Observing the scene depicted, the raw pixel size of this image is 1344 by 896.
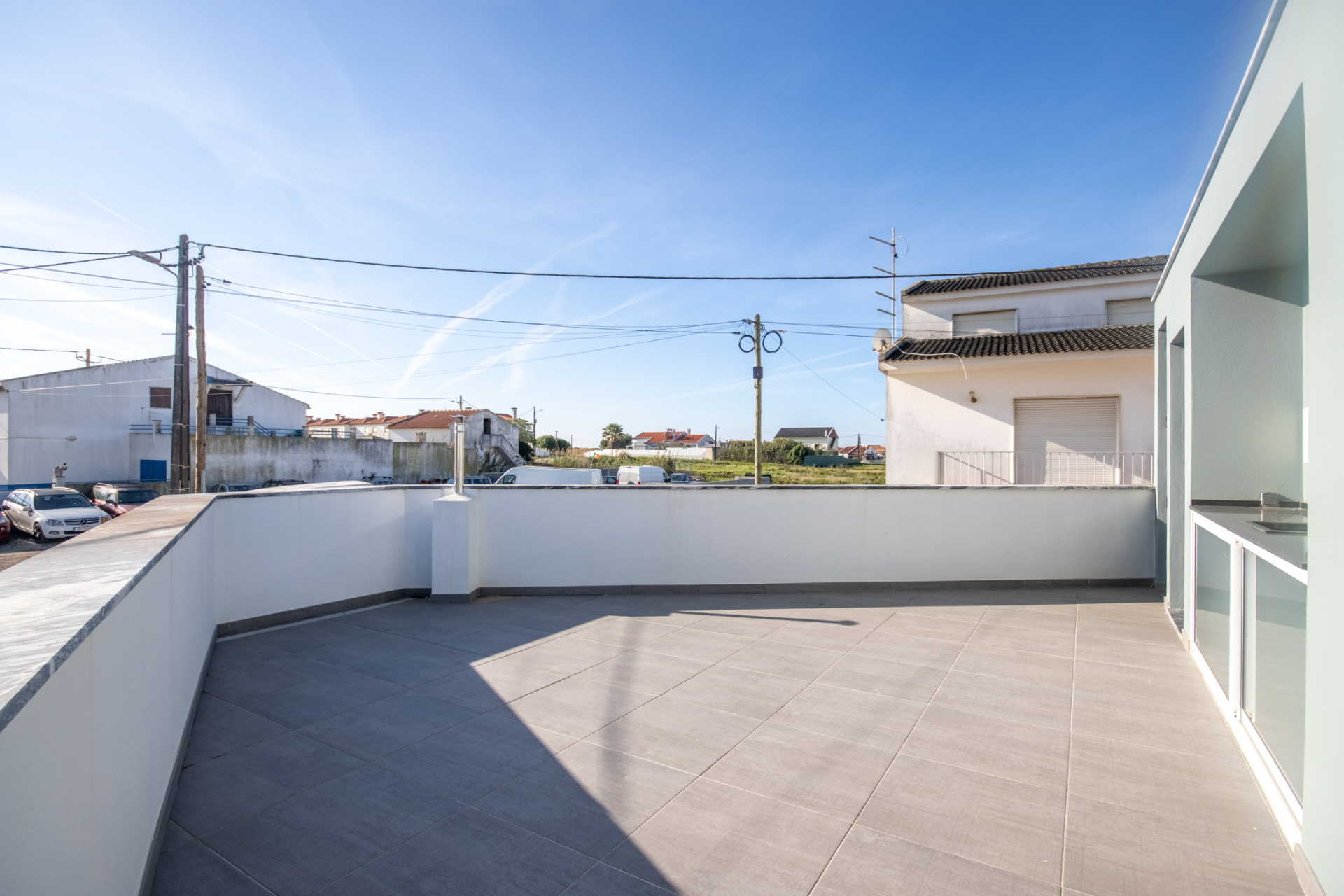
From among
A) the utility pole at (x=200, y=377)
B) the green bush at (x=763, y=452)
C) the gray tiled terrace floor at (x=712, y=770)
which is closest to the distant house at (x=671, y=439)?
the green bush at (x=763, y=452)

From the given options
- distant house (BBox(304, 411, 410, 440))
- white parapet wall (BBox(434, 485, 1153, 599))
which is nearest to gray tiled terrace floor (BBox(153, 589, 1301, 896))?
white parapet wall (BBox(434, 485, 1153, 599))

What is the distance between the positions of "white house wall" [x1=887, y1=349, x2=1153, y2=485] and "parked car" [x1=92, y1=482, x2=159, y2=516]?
19.6 m

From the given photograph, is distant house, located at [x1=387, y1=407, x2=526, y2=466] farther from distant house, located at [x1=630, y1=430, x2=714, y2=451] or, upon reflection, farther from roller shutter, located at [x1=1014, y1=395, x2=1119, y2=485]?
distant house, located at [x1=630, y1=430, x2=714, y2=451]

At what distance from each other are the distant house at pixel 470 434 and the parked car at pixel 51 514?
13.6 m

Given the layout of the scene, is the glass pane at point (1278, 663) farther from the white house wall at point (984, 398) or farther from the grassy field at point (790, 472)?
the grassy field at point (790, 472)

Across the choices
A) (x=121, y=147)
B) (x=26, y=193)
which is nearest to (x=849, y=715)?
(x=121, y=147)

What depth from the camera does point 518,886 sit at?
2334 mm

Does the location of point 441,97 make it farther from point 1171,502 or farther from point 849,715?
point 1171,502

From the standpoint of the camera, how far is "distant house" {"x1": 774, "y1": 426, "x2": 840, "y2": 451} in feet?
256

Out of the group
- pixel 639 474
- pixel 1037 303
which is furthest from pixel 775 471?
pixel 1037 303

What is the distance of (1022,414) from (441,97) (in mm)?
11882

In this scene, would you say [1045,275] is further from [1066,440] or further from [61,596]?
[61,596]

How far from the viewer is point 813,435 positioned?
8144 cm

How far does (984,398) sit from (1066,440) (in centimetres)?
171
